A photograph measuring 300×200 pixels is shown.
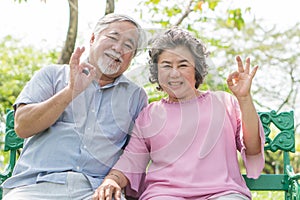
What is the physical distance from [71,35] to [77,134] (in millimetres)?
1926

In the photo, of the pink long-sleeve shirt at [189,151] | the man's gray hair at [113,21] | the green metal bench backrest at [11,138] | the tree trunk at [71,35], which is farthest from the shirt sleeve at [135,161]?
the tree trunk at [71,35]

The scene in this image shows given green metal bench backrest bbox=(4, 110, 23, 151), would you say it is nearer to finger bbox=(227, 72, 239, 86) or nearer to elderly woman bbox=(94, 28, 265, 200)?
elderly woman bbox=(94, 28, 265, 200)

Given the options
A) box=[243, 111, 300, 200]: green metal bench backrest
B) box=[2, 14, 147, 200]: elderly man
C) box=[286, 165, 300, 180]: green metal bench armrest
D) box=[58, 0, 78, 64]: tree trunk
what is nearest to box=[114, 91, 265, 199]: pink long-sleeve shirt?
box=[2, 14, 147, 200]: elderly man

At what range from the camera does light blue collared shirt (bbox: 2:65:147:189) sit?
262 cm

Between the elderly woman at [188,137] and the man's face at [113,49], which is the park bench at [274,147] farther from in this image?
the man's face at [113,49]

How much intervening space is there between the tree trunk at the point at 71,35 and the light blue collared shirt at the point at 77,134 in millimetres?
1572

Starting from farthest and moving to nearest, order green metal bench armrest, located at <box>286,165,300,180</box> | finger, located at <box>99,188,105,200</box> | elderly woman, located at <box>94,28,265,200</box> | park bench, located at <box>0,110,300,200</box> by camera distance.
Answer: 1. park bench, located at <box>0,110,300,200</box>
2. green metal bench armrest, located at <box>286,165,300,180</box>
3. elderly woman, located at <box>94,28,265,200</box>
4. finger, located at <box>99,188,105,200</box>

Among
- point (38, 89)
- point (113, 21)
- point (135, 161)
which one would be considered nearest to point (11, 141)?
point (38, 89)

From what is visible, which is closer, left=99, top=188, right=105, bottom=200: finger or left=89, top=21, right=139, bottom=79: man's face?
left=99, top=188, right=105, bottom=200: finger

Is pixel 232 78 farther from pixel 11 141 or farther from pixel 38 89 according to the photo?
pixel 11 141

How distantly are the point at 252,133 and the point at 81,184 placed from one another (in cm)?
87

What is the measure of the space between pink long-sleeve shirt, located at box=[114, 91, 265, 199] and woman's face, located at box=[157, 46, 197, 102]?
61 millimetres

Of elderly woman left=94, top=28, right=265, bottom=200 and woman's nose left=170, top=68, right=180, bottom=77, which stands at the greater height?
woman's nose left=170, top=68, right=180, bottom=77

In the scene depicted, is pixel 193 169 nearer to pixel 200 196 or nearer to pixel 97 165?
pixel 200 196
